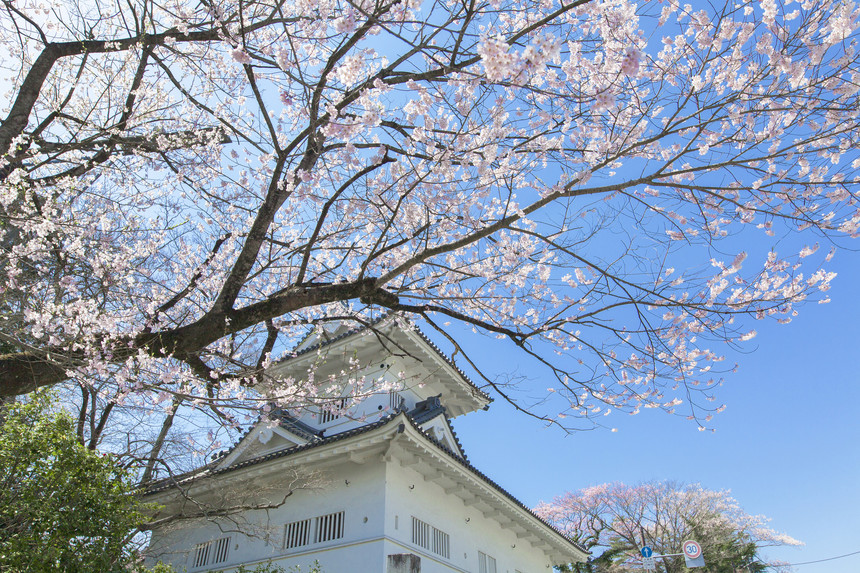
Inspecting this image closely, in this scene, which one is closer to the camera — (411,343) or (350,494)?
(350,494)

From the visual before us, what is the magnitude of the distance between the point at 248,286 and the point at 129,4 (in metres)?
4.17

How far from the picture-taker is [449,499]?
11852 mm

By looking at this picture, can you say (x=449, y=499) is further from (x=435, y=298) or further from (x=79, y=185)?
(x=79, y=185)

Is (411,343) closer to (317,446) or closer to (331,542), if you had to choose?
(317,446)

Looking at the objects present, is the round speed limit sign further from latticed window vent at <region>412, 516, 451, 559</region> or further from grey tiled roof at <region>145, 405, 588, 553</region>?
latticed window vent at <region>412, 516, 451, 559</region>

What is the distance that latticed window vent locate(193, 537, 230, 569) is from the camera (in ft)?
36.5

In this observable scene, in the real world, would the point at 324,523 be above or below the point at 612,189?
below

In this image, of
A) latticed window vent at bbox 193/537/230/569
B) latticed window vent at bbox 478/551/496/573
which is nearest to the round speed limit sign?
latticed window vent at bbox 478/551/496/573

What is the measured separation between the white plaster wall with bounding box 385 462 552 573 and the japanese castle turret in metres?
0.03

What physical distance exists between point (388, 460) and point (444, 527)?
239 cm

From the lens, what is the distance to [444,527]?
11195 millimetres

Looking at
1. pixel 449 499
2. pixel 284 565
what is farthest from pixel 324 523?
pixel 449 499

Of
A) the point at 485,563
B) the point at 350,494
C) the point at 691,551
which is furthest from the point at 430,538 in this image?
the point at 691,551

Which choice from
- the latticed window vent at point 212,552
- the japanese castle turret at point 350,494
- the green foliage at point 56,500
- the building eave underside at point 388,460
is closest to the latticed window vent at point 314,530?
the japanese castle turret at point 350,494
